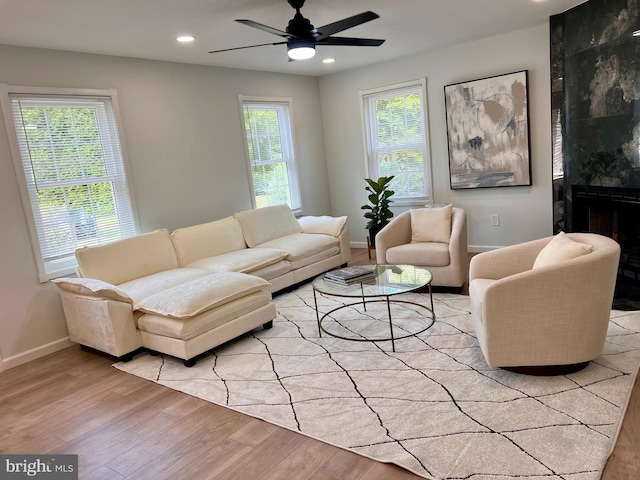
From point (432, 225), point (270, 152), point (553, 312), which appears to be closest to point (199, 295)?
point (553, 312)

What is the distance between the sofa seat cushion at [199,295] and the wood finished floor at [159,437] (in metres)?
0.49

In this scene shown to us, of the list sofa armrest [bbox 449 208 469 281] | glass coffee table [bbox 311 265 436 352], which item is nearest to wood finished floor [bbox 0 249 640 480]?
glass coffee table [bbox 311 265 436 352]

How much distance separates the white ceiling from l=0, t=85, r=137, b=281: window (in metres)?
0.45

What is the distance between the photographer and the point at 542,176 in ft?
16.4

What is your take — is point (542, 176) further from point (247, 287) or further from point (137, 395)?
point (137, 395)

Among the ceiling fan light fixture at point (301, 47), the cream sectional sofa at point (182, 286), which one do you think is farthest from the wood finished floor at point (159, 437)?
the ceiling fan light fixture at point (301, 47)

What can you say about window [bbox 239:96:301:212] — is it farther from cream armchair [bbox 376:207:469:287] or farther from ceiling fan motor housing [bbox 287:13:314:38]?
ceiling fan motor housing [bbox 287:13:314:38]

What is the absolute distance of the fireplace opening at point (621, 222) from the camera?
371 cm

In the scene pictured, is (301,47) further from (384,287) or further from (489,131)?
(489,131)

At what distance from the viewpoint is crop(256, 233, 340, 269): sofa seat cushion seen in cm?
476

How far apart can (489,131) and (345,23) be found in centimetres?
280

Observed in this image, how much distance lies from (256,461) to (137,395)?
1.14m

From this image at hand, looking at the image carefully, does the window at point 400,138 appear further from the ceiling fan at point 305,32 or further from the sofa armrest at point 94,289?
the sofa armrest at point 94,289

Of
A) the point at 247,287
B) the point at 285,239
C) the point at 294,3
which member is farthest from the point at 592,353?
the point at 285,239
